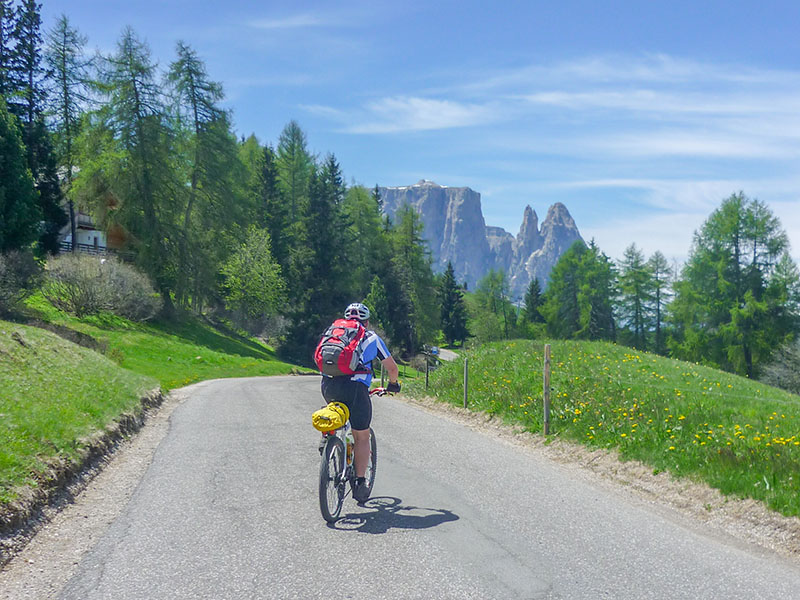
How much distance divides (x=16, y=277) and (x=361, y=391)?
22.3 m

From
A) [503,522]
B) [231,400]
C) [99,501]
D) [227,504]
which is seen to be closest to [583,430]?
[503,522]

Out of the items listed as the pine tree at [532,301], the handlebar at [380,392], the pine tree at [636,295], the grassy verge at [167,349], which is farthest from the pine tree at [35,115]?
the pine tree at [532,301]

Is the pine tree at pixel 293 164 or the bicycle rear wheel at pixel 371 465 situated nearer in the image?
the bicycle rear wheel at pixel 371 465

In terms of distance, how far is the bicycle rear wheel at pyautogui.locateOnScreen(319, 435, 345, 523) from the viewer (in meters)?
5.96

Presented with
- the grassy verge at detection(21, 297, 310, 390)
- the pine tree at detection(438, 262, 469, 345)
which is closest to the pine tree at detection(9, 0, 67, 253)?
the grassy verge at detection(21, 297, 310, 390)

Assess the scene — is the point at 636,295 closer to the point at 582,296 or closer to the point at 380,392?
the point at 582,296

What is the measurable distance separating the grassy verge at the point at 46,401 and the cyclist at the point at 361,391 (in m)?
3.20

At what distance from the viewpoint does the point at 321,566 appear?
489 centimetres

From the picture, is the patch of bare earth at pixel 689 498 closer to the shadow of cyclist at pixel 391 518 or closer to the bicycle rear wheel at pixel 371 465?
the shadow of cyclist at pixel 391 518

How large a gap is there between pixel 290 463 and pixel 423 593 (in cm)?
464

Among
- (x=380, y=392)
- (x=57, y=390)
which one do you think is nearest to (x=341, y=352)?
(x=380, y=392)

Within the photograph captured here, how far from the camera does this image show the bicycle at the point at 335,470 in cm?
597

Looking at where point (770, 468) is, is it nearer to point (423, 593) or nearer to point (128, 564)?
point (423, 593)

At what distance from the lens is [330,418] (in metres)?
6.04
